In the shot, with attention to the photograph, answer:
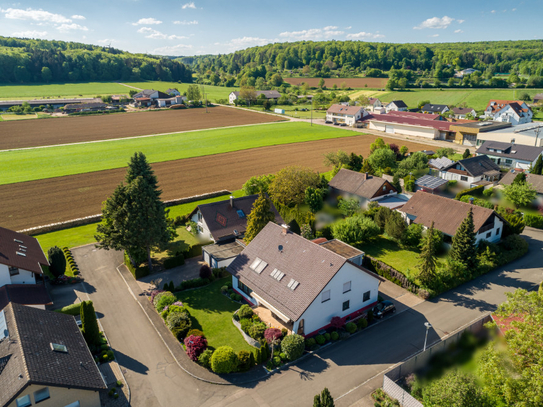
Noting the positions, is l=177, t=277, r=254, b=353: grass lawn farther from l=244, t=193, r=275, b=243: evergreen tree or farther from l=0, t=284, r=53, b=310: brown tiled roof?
l=0, t=284, r=53, b=310: brown tiled roof

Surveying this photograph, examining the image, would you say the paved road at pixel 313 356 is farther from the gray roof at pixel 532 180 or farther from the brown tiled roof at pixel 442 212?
the gray roof at pixel 532 180

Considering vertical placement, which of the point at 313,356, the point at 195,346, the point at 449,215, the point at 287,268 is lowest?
the point at 313,356

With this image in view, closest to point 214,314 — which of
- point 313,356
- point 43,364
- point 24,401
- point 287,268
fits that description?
point 287,268

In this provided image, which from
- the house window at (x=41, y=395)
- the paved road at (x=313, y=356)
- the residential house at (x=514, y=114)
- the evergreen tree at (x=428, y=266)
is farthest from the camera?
the residential house at (x=514, y=114)

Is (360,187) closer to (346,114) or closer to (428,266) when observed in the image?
(428,266)

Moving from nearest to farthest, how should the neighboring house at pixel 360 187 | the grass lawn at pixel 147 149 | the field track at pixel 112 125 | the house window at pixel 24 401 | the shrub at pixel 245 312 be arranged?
the house window at pixel 24 401
the shrub at pixel 245 312
the neighboring house at pixel 360 187
the grass lawn at pixel 147 149
the field track at pixel 112 125

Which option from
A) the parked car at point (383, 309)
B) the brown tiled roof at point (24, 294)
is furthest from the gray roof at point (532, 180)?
the brown tiled roof at point (24, 294)
